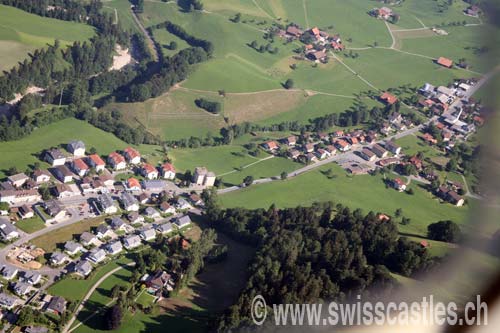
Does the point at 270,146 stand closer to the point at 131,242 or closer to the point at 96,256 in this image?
the point at 131,242

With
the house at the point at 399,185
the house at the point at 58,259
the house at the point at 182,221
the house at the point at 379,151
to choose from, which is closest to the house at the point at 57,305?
the house at the point at 58,259

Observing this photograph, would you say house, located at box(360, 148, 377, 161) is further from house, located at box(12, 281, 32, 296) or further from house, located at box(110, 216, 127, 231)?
house, located at box(12, 281, 32, 296)

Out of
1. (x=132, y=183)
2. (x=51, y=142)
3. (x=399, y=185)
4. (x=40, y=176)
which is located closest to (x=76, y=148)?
(x=51, y=142)

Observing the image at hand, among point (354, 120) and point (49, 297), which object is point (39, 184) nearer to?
point (49, 297)

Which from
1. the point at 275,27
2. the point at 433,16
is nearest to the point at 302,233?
the point at 275,27

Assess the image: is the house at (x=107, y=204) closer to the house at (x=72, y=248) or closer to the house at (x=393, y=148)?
the house at (x=72, y=248)

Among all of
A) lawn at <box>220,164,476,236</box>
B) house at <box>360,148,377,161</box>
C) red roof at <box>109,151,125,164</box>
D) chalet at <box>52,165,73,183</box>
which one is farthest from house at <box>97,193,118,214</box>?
house at <box>360,148,377,161</box>
